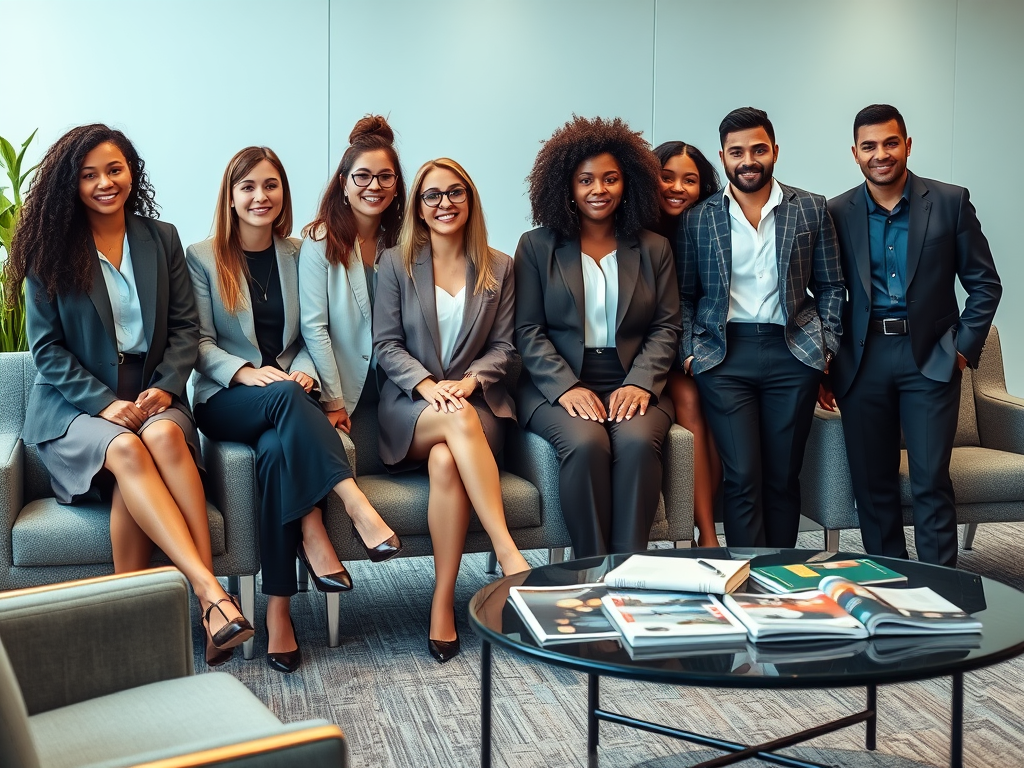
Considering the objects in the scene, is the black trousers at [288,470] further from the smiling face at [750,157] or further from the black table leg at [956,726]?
the black table leg at [956,726]

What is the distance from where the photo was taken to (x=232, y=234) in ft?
11.6

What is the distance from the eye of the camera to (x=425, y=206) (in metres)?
3.53

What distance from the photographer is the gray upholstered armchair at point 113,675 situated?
5.51 ft

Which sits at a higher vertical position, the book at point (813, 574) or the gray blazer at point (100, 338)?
the gray blazer at point (100, 338)

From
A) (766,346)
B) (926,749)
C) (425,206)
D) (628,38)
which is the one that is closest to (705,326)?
(766,346)

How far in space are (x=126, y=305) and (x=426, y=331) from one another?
36.1 inches

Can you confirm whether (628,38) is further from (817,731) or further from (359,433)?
(817,731)

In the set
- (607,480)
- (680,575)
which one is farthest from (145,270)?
(680,575)

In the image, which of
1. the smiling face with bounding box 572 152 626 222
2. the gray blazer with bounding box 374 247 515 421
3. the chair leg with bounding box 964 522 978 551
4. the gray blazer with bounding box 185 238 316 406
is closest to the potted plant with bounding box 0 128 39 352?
the gray blazer with bounding box 185 238 316 406

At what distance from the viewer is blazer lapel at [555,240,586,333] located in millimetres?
3576

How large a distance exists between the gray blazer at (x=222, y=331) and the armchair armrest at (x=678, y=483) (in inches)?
45.3

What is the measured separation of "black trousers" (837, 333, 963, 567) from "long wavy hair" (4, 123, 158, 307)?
8.17 ft

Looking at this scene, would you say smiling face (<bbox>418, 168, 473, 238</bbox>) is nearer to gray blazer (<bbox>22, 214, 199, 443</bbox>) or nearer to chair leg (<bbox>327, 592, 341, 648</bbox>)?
gray blazer (<bbox>22, 214, 199, 443</bbox>)

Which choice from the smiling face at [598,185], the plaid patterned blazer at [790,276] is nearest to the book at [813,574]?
the plaid patterned blazer at [790,276]
